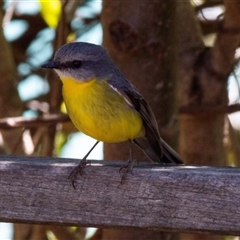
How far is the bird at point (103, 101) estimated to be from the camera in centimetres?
397

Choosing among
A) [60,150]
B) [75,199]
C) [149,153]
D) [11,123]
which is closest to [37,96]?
[60,150]

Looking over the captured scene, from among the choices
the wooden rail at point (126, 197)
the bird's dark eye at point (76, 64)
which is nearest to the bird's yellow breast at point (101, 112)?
the bird's dark eye at point (76, 64)

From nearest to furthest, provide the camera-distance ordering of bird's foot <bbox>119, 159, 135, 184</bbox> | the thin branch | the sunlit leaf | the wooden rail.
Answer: the wooden rail → bird's foot <bbox>119, 159, 135, 184</bbox> → the thin branch → the sunlit leaf

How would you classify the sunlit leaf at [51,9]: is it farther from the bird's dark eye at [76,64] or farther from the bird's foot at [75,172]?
the bird's foot at [75,172]

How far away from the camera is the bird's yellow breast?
3945 millimetres

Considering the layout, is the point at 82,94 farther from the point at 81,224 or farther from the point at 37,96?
the point at 37,96

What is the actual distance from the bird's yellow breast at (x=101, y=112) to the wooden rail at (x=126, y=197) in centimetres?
65

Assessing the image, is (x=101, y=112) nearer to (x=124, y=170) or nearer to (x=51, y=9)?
(x=124, y=170)

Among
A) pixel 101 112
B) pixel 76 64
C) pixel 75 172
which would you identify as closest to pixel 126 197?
pixel 75 172

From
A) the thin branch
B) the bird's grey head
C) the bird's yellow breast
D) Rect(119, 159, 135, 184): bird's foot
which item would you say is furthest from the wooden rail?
the thin branch

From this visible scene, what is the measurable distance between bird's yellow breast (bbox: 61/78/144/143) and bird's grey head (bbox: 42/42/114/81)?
0.09 meters

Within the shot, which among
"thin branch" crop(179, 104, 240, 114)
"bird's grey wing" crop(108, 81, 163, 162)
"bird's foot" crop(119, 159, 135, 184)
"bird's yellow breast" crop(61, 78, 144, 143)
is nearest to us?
"bird's foot" crop(119, 159, 135, 184)

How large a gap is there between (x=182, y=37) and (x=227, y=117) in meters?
0.64

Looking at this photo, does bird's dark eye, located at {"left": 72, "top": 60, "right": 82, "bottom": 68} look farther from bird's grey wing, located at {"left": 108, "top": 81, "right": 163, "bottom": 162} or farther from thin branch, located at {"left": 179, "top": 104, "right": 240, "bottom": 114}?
thin branch, located at {"left": 179, "top": 104, "right": 240, "bottom": 114}
